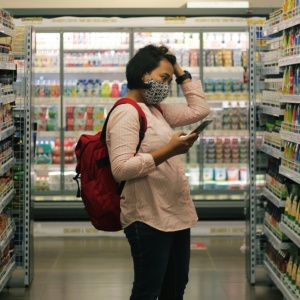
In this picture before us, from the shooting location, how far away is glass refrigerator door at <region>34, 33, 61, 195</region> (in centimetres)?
859

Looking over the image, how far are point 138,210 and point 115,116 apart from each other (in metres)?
0.44

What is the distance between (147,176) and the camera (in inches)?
133

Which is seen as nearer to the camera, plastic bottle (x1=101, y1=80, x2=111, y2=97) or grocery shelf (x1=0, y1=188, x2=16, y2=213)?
grocery shelf (x1=0, y1=188, x2=16, y2=213)

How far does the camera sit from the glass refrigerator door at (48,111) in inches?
338

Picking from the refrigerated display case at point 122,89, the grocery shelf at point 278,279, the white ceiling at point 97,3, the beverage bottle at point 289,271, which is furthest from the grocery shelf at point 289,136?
the white ceiling at point 97,3

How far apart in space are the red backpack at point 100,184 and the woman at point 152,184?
47 millimetres

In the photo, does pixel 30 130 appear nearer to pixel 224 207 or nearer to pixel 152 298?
pixel 152 298

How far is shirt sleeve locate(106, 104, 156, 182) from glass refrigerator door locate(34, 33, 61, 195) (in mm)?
5333

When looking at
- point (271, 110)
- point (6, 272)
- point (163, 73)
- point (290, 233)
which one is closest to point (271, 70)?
point (271, 110)

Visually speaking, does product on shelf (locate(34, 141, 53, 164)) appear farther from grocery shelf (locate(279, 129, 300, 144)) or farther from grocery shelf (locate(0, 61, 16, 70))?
grocery shelf (locate(279, 129, 300, 144))

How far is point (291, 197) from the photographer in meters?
4.82

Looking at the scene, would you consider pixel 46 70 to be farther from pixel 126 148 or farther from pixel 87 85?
pixel 126 148

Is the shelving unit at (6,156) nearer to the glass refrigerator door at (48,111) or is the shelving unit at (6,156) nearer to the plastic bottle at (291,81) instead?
the plastic bottle at (291,81)

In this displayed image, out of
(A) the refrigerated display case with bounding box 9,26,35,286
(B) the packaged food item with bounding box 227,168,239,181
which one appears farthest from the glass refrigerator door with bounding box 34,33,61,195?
(A) the refrigerated display case with bounding box 9,26,35,286
